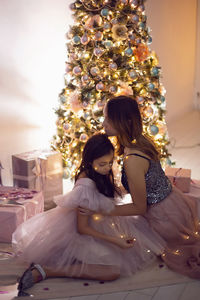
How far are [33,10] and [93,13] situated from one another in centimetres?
95

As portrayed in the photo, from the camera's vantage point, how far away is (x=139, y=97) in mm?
2854

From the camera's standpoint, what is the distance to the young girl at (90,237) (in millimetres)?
1918

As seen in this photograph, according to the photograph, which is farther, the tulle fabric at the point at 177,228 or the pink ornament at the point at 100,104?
Result: the pink ornament at the point at 100,104

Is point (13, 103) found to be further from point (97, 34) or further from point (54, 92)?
point (97, 34)

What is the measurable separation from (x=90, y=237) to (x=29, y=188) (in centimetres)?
100

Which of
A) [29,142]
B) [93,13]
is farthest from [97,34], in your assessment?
[29,142]

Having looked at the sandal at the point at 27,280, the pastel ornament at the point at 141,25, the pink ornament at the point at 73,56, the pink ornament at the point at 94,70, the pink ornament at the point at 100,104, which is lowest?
the sandal at the point at 27,280

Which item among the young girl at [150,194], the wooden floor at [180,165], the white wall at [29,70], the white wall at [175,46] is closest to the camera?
the wooden floor at [180,165]

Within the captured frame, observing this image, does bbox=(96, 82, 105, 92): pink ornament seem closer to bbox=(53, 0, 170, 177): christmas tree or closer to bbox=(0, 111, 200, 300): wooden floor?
bbox=(53, 0, 170, 177): christmas tree

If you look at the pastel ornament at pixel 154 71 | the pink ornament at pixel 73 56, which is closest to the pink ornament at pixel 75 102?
the pink ornament at pixel 73 56

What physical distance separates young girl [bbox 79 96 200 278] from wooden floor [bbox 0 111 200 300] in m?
0.15

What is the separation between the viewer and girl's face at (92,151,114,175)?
6.62 feet

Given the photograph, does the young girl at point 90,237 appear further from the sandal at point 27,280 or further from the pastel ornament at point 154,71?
the pastel ornament at point 154,71

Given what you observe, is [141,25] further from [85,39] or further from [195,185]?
[195,185]
